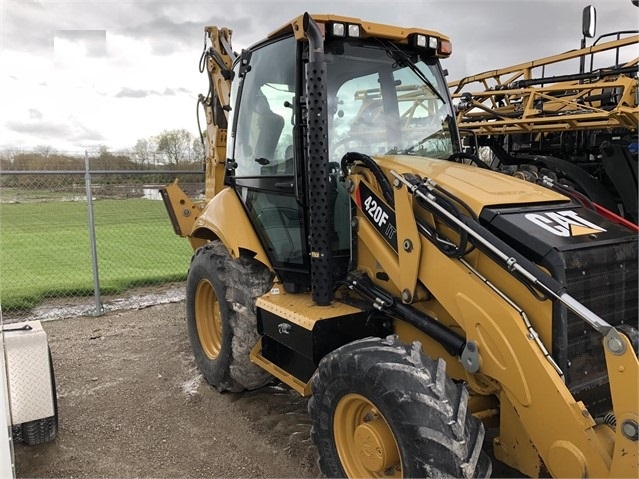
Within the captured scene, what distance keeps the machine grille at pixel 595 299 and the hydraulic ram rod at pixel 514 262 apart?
140 millimetres

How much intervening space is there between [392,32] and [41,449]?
3.72 m

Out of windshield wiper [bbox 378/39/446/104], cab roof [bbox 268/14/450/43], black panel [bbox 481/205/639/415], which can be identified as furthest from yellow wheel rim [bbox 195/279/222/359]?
black panel [bbox 481/205/639/415]

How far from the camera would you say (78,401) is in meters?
4.37

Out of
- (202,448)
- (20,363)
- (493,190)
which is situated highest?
(493,190)

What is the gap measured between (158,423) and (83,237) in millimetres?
9182

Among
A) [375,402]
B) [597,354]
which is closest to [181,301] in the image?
[375,402]

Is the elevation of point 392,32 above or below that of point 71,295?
above

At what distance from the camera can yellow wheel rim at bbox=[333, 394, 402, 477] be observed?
2535 mm

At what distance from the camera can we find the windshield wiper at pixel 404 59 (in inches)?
142

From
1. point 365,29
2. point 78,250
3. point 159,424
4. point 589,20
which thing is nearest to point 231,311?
point 159,424

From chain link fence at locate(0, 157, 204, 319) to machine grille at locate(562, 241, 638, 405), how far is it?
5141mm

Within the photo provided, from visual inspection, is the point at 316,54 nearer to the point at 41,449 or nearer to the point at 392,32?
the point at 392,32

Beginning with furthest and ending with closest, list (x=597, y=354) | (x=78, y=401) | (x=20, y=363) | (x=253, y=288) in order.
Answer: (x=78, y=401), (x=253, y=288), (x=20, y=363), (x=597, y=354)

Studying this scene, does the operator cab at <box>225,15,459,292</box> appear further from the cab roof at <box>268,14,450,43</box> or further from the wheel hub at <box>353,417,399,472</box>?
the wheel hub at <box>353,417,399,472</box>
